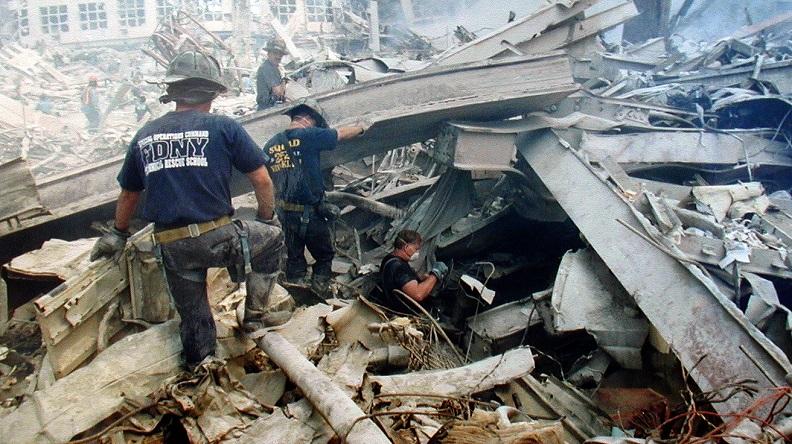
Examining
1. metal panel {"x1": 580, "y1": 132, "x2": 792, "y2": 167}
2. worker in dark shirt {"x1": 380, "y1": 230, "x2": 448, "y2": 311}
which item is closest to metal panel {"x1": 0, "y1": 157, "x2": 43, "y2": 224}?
worker in dark shirt {"x1": 380, "y1": 230, "x2": 448, "y2": 311}

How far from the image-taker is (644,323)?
11.4 feet

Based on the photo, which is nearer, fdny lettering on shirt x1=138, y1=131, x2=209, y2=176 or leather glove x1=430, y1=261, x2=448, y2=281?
fdny lettering on shirt x1=138, y1=131, x2=209, y2=176

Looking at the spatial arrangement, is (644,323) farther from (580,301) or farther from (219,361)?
(219,361)

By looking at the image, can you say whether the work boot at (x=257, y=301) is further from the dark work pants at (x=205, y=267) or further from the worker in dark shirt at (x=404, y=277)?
the worker in dark shirt at (x=404, y=277)

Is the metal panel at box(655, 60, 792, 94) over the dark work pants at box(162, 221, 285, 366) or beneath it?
over

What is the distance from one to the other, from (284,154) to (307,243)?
903 millimetres

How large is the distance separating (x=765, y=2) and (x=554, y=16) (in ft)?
37.5

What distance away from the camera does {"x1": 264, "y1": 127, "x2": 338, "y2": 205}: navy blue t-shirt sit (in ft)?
14.0

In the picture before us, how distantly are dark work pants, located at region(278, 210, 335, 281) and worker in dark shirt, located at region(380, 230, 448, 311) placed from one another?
917 millimetres

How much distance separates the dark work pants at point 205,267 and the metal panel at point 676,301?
2.47m

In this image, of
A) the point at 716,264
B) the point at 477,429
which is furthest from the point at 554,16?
the point at 477,429

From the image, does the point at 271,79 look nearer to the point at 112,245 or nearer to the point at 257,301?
the point at 112,245

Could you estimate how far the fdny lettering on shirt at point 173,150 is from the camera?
8.84 ft

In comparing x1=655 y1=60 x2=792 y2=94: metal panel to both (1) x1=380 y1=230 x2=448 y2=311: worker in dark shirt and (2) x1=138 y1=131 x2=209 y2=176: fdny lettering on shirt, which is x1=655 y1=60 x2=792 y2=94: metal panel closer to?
(1) x1=380 y1=230 x2=448 y2=311: worker in dark shirt
